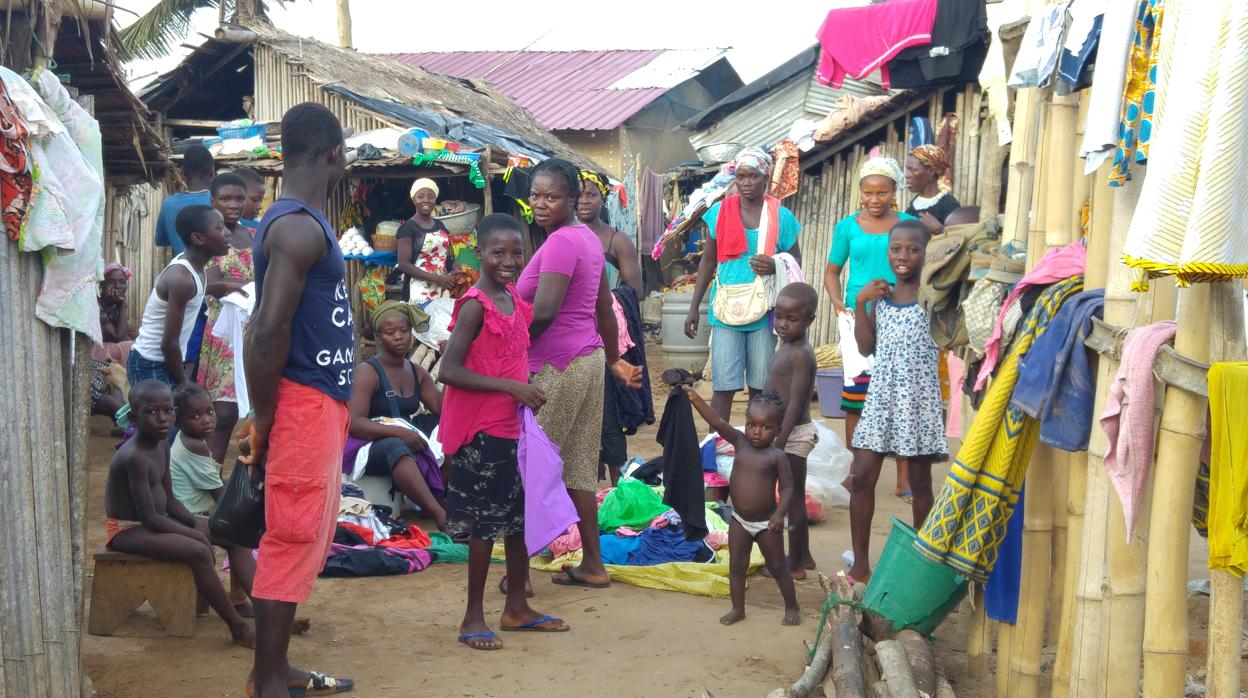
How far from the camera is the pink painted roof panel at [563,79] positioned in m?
20.7

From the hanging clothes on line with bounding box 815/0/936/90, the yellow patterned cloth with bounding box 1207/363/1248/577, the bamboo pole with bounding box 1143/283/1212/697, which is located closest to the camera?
the yellow patterned cloth with bounding box 1207/363/1248/577

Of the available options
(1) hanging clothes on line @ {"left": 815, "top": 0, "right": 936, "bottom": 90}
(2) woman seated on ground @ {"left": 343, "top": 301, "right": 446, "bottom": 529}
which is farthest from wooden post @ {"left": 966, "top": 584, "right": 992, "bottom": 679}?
(1) hanging clothes on line @ {"left": 815, "top": 0, "right": 936, "bottom": 90}

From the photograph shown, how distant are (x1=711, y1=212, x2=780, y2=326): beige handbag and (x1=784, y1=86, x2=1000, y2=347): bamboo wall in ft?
15.6

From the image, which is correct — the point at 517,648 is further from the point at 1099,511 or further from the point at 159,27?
the point at 159,27

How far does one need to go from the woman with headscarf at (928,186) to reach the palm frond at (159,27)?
19.9 meters

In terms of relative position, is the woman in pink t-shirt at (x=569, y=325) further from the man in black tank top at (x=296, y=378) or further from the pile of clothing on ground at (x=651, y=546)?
the man in black tank top at (x=296, y=378)

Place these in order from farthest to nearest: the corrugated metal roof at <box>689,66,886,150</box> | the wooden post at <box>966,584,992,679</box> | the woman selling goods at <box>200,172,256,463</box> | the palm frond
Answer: the palm frond
the corrugated metal roof at <box>689,66,886,150</box>
the woman selling goods at <box>200,172,256,463</box>
the wooden post at <box>966,584,992,679</box>

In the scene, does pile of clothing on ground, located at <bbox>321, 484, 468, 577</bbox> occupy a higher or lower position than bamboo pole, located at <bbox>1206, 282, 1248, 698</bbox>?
lower

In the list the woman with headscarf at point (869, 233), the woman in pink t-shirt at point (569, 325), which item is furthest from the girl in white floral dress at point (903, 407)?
the woman in pink t-shirt at point (569, 325)

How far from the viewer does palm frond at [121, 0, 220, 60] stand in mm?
24391

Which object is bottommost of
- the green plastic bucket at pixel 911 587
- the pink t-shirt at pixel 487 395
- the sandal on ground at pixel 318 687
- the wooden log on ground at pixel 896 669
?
the sandal on ground at pixel 318 687

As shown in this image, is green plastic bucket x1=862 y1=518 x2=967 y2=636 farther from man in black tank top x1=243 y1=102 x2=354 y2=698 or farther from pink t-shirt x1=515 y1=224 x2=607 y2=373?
man in black tank top x1=243 y1=102 x2=354 y2=698

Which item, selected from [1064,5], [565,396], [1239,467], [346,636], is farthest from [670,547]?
[1239,467]

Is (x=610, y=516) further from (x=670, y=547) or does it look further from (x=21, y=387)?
(x=21, y=387)
